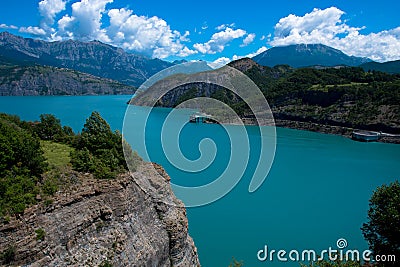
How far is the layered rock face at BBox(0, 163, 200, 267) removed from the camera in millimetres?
9719

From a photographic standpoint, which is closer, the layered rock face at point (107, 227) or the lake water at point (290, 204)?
the layered rock face at point (107, 227)

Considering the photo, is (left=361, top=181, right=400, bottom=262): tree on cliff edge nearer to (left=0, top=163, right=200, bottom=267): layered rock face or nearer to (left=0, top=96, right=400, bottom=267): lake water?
(left=0, top=96, right=400, bottom=267): lake water

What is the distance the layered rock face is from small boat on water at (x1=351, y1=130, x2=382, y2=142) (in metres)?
59.8

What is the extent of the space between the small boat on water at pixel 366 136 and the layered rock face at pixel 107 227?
5979cm

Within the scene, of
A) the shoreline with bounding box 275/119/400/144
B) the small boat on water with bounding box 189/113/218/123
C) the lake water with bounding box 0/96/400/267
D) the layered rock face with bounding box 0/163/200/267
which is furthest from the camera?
the small boat on water with bounding box 189/113/218/123

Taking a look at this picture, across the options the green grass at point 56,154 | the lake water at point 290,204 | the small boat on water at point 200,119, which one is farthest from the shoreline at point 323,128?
the green grass at point 56,154

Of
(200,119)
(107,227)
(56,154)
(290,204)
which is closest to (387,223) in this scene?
(107,227)

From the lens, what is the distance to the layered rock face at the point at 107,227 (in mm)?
9719

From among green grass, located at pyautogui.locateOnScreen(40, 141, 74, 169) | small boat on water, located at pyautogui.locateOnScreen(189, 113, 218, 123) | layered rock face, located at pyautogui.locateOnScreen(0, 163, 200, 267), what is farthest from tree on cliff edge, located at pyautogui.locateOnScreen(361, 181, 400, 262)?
small boat on water, located at pyautogui.locateOnScreen(189, 113, 218, 123)

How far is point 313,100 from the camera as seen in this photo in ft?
280

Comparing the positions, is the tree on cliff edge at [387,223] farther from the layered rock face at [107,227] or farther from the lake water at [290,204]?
the layered rock face at [107,227]

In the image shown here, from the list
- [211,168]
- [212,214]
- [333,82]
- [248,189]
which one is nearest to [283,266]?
[212,214]

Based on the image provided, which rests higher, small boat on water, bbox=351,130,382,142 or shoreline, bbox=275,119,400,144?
shoreline, bbox=275,119,400,144

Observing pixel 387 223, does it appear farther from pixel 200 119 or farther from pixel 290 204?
pixel 200 119
